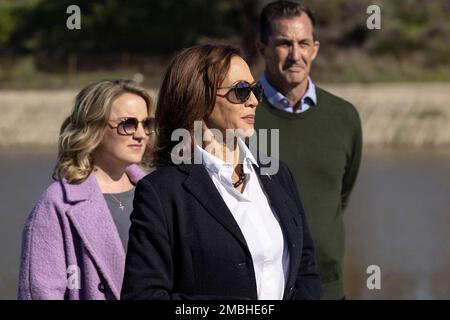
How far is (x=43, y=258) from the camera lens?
→ 4.47 metres

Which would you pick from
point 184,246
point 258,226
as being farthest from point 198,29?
point 184,246

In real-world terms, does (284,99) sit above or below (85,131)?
above

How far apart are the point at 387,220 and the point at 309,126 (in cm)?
1037

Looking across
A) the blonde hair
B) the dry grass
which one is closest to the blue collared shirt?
the blonde hair

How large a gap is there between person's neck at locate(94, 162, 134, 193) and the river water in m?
6.20

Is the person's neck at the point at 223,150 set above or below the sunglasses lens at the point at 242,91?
below

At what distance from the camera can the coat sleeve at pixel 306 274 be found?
353cm

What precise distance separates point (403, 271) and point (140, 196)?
9563 millimetres

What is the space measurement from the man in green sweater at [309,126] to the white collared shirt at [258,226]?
178 centimetres
